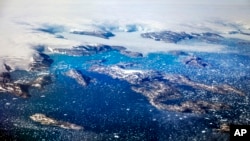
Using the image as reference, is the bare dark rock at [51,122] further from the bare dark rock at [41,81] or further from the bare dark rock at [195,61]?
the bare dark rock at [195,61]

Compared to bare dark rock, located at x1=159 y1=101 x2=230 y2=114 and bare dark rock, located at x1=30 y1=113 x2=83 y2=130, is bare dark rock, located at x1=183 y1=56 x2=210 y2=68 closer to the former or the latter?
bare dark rock, located at x1=159 y1=101 x2=230 y2=114

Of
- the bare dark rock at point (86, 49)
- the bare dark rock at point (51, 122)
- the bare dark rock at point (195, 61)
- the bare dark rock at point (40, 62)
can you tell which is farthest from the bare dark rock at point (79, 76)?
the bare dark rock at point (195, 61)

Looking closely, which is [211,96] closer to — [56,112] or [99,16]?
[56,112]

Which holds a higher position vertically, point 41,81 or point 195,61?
point 195,61

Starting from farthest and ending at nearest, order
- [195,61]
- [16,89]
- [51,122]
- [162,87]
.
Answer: [195,61] < [162,87] < [16,89] < [51,122]

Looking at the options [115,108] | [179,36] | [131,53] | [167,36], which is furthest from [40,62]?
[179,36]

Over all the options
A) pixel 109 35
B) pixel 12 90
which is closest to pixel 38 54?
pixel 12 90

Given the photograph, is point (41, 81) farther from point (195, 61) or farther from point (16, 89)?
point (195, 61)
